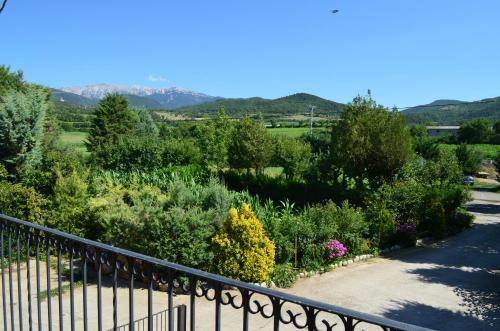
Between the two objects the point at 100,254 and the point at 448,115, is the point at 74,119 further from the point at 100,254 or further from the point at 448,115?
the point at 448,115

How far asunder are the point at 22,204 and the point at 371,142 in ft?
39.9

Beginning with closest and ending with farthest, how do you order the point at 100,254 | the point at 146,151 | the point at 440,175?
the point at 100,254
the point at 440,175
the point at 146,151

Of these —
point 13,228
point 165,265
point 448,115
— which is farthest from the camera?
point 448,115

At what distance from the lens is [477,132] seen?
74.6 m

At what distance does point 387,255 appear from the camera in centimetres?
1194

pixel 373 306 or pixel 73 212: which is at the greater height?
pixel 73 212

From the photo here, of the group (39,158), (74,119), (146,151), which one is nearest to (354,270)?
(39,158)

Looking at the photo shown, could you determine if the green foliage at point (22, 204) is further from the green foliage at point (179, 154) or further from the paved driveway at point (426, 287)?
the green foliage at point (179, 154)

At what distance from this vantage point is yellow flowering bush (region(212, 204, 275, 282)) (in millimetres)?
8672

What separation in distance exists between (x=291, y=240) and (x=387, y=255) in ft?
12.1

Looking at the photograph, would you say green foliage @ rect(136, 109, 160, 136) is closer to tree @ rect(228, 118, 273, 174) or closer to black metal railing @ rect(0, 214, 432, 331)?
tree @ rect(228, 118, 273, 174)

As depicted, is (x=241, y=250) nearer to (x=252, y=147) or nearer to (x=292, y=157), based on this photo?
(x=252, y=147)

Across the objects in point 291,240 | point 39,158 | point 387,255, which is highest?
point 39,158

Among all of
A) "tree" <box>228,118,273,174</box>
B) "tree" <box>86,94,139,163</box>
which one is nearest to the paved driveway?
"tree" <box>228,118,273,174</box>
